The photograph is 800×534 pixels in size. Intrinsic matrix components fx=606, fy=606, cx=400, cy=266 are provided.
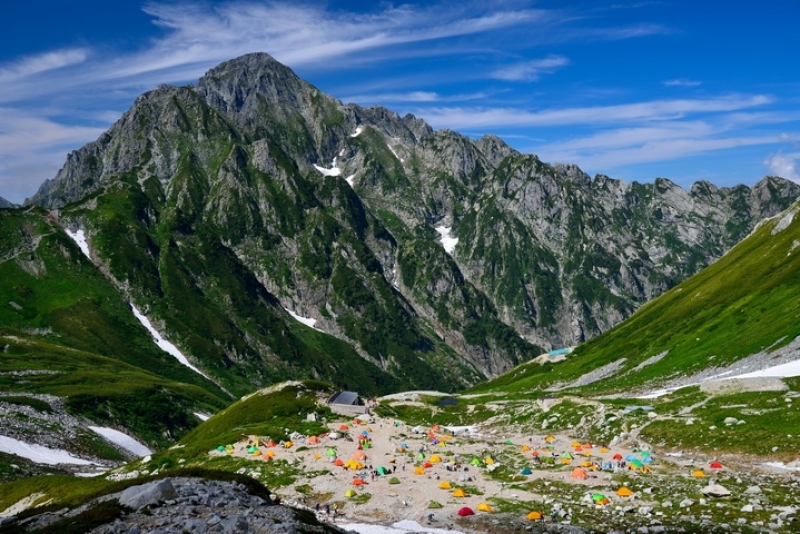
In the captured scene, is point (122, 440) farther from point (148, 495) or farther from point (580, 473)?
point (148, 495)

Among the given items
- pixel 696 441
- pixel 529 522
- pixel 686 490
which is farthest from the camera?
pixel 696 441

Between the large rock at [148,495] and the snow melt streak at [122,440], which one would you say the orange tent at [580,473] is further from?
the snow melt streak at [122,440]

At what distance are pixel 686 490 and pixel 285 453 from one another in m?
44.7

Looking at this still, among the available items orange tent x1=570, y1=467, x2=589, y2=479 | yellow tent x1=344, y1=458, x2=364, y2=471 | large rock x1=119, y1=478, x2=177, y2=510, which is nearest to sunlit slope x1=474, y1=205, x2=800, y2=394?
orange tent x1=570, y1=467, x2=589, y2=479

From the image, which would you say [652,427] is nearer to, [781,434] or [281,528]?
[781,434]

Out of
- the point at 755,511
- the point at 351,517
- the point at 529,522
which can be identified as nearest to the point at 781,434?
the point at 755,511

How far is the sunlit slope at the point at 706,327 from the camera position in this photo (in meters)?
109

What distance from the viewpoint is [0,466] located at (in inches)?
3524

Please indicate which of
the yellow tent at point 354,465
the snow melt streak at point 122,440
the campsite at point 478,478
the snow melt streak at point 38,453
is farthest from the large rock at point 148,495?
the snow melt streak at point 122,440

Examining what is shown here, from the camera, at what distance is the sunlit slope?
4301 inches

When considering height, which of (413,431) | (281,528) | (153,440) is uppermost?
(281,528)

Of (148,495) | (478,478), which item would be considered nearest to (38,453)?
(478,478)

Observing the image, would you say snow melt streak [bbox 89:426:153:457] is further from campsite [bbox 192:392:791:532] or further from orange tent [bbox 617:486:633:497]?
orange tent [bbox 617:486:633:497]

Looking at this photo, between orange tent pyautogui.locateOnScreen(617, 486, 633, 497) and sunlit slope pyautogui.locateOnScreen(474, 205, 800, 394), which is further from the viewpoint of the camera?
sunlit slope pyautogui.locateOnScreen(474, 205, 800, 394)
